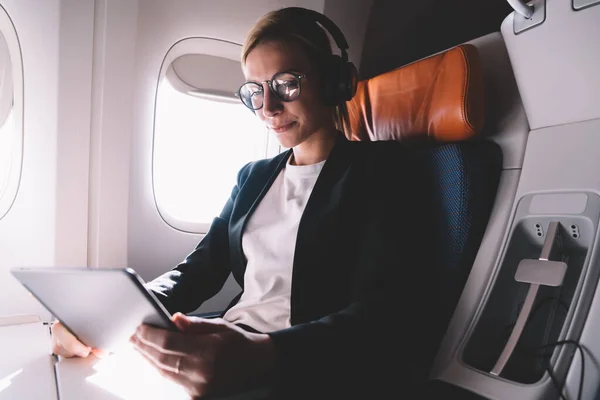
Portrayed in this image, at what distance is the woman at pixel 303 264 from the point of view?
2.38ft

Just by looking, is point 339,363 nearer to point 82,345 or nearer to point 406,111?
point 82,345

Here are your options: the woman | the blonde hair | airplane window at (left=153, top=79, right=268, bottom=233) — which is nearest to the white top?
the woman

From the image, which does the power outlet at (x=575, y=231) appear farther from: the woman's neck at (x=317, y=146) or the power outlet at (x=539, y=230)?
the woman's neck at (x=317, y=146)

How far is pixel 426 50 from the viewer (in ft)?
6.40

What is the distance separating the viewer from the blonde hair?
1.12m

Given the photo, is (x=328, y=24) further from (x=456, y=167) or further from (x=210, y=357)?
(x=210, y=357)

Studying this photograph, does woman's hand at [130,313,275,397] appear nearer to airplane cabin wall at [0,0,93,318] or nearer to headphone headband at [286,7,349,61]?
headphone headband at [286,7,349,61]

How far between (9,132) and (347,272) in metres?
1.26

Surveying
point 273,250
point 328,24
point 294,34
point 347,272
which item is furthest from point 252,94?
point 347,272

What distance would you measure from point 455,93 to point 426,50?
97 centimetres

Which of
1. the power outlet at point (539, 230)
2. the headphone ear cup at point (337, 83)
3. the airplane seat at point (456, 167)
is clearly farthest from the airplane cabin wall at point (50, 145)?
the power outlet at point (539, 230)

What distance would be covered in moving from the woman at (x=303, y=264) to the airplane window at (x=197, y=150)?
0.53m

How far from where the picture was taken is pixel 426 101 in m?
1.20

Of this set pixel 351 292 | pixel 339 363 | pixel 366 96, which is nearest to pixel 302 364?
pixel 339 363
